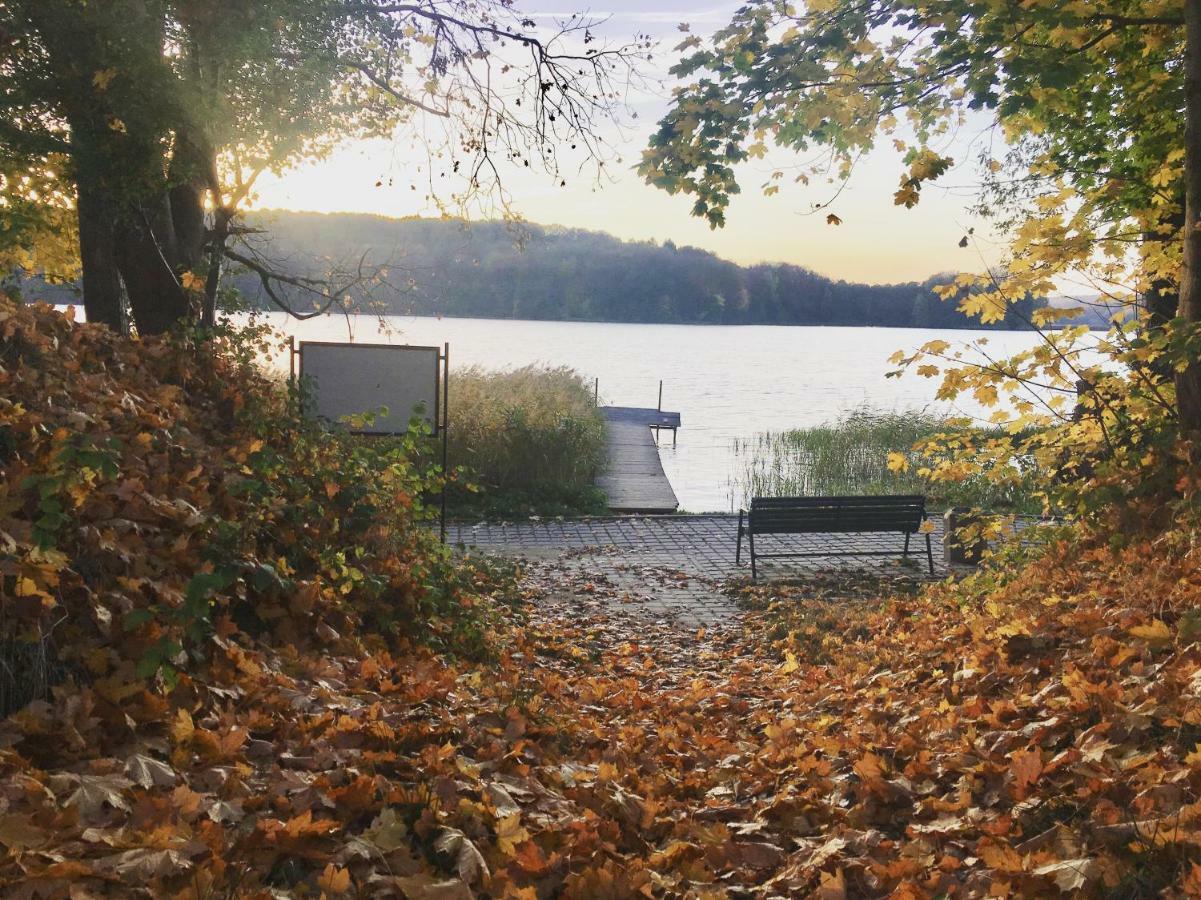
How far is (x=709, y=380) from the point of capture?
5562cm

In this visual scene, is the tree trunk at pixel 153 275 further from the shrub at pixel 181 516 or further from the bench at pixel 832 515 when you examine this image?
the bench at pixel 832 515

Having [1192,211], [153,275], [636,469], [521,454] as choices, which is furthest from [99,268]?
[636,469]

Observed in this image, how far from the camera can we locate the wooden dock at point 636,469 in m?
16.8

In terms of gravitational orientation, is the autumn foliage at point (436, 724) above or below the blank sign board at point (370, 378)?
below

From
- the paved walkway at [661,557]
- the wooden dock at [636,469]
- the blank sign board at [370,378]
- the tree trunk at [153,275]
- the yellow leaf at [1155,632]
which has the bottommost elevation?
the paved walkway at [661,557]

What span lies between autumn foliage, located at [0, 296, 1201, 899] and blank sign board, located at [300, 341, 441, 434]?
7.96 feet

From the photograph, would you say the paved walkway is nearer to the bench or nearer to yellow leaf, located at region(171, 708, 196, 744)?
the bench

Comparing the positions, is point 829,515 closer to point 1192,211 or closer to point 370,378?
point 370,378

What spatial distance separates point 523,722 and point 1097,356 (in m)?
5.06

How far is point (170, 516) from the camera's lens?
15.7ft

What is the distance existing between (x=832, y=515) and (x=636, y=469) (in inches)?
362

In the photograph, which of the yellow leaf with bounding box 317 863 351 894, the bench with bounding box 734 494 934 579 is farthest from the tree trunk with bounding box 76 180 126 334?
the yellow leaf with bounding box 317 863 351 894

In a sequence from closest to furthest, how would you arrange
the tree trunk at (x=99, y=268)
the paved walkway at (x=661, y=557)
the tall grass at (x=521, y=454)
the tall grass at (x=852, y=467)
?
the tree trunk at (x=99, y=268) < the paved walkway at (x=661, y=557) < the tall grass at (x=521, y=454) < the tall grass at (x=852, y=467)

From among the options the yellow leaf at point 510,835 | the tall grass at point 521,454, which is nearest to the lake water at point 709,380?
the tall grass at point 521,454
